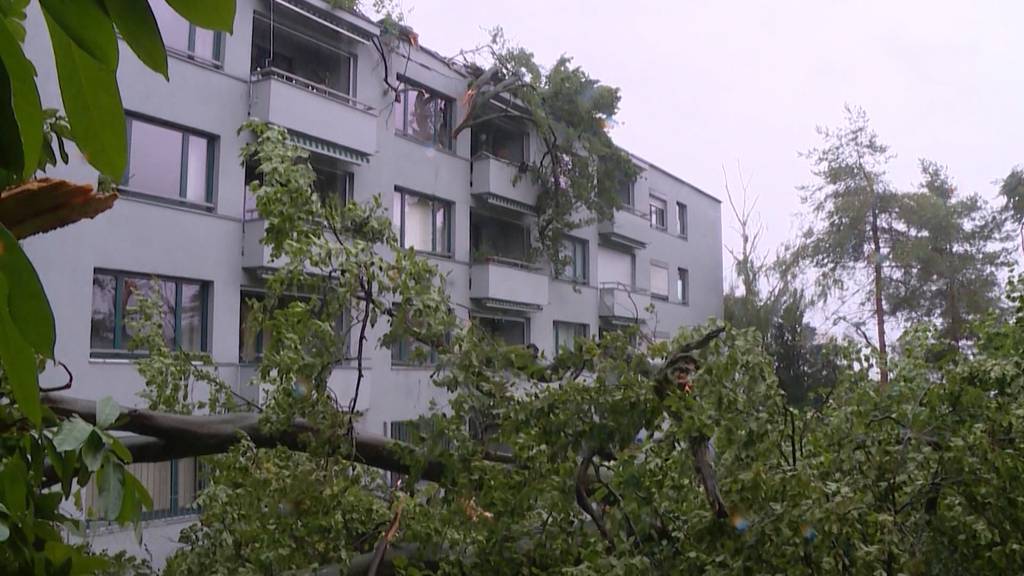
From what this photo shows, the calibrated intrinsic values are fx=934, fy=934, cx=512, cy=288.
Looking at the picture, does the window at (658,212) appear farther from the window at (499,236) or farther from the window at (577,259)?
the window at (499,236)

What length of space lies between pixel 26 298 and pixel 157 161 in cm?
1309

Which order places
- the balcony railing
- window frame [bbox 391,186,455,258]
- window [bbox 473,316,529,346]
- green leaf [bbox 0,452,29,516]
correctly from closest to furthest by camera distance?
green leaf [bbox 0,452,29,516]
the balcony railing
window frame [bbox 391,186,455,258]
window [bbox 473,316,529,346]

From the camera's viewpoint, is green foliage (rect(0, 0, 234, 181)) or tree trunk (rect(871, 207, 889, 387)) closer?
green foliage (rect(0, 0, 234, 181))

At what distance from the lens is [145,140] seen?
12609 millimetres

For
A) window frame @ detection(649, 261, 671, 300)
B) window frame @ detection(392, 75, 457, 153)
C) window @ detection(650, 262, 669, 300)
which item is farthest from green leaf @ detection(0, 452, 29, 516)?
window @ detection(650, 262, 669, 300)

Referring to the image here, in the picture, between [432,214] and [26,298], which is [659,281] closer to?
[432,214]

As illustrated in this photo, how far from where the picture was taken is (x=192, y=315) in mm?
13281

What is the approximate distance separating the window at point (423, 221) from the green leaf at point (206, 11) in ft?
52.2

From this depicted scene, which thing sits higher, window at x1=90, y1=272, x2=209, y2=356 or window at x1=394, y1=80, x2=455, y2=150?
window at x1=394, y1=80, x2=455, y2=150

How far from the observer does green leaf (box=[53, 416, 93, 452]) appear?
77.5 inches

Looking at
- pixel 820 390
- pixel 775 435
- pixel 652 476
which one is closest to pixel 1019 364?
pixel 820 390

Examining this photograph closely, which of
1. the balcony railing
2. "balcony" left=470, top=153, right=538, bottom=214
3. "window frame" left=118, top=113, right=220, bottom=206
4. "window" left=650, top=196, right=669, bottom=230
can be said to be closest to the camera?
"window frame" left=118, top=113, right=220, bottom=206

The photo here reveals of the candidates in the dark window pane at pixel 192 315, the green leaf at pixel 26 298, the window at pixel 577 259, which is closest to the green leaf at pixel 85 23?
the green leaf at pixel 26 298

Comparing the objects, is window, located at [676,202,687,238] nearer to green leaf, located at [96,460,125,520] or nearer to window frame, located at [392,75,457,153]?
window frame, located at [392,75,457,153]
